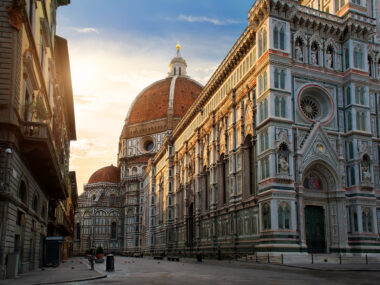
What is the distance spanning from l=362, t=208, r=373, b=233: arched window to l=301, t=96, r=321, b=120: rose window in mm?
8970

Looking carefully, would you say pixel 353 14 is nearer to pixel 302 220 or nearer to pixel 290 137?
pixel 290 137

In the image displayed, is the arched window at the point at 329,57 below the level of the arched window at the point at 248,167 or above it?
above

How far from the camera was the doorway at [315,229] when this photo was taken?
1476 inches

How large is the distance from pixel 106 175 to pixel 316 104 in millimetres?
94690

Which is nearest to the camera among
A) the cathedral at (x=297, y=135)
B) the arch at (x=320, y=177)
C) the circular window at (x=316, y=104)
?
the cathedral at (x=297, y=135)

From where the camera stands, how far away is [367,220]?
38.3m

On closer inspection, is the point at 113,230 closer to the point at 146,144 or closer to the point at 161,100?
the point at 146,144

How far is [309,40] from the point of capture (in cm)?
4062

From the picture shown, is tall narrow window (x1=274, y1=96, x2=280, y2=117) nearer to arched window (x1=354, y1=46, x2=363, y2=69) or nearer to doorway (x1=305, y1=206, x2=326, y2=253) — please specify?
doorway (x1=305, y1=206, x2=326, y2=253)

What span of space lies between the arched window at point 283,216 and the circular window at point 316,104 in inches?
338

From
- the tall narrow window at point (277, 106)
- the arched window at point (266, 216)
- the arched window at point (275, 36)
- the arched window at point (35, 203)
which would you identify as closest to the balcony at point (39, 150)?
the arched window at point (35, 203)

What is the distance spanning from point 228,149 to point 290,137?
35.3 feet

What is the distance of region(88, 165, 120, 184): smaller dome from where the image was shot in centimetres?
12712

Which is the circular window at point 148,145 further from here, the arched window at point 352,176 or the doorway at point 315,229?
the doorway at point 315,229
